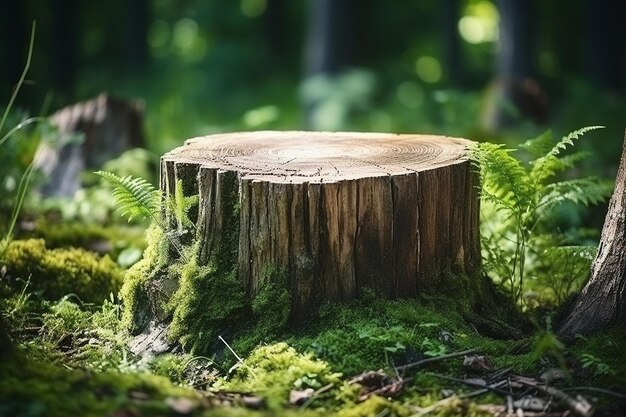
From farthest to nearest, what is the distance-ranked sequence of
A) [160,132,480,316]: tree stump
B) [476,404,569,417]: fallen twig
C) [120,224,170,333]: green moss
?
[120,224,170,333]: green moss → [160,132,480,316]: tree stump → [476,404,569,417]: fallen twig

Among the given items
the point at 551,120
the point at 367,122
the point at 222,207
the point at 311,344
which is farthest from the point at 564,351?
the point at 367,122

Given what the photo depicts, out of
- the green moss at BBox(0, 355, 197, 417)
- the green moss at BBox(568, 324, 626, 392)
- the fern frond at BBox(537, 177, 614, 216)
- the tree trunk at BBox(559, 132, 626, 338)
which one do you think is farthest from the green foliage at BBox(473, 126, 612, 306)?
the green moss at BBox(0, 355, 197, 417)

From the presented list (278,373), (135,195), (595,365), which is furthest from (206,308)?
(595,365)

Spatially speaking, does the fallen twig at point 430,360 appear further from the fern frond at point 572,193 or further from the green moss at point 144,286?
the green moss at point 144,286

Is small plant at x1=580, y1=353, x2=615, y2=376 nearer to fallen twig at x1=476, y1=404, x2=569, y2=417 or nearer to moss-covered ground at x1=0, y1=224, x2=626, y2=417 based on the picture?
moss-covered ground at x1=0, y1=224, x2=626, y2=417

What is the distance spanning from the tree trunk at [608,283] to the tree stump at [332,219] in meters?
0.64

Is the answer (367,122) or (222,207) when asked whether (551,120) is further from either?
(222,207)

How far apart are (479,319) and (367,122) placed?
30.1 feet

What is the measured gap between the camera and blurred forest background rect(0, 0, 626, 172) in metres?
11.0

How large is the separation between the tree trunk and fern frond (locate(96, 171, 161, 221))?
7.45ft

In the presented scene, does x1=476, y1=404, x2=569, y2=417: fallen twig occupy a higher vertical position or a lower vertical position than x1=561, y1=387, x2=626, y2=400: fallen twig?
lower

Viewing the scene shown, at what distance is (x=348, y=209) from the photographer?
358 cm

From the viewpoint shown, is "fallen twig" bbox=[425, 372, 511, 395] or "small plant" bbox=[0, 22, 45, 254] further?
"small plant" bbox=[0, 22, 45, 254]

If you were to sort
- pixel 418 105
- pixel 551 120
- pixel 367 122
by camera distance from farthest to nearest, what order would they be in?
pixel 418 105 → pixel 367 122 → pixel 551 120
